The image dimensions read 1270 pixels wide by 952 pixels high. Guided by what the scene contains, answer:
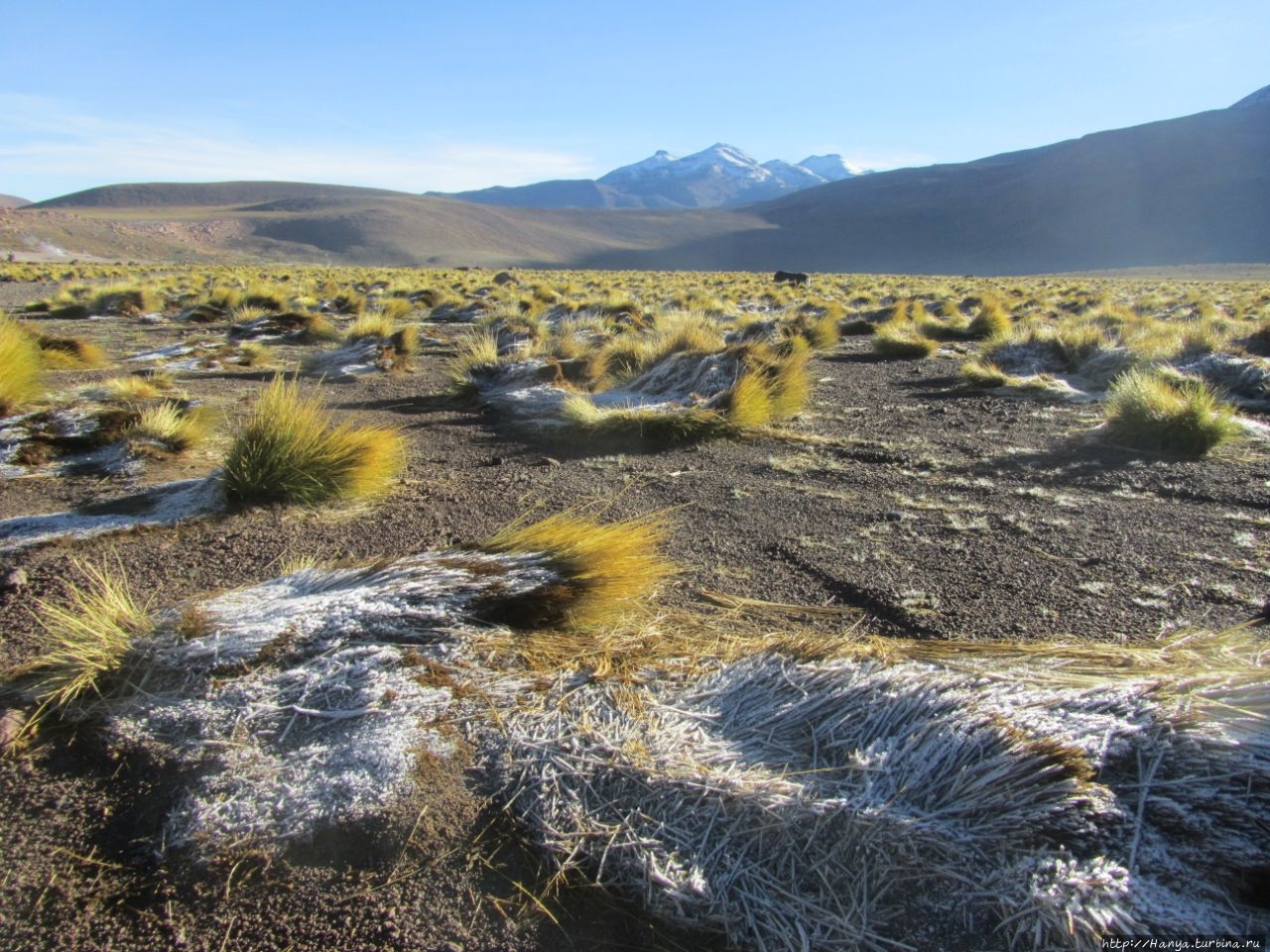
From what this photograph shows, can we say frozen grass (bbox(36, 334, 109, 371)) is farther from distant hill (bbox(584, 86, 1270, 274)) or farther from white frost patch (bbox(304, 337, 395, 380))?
distant hill (bbox(584, 86, 1270, 274))

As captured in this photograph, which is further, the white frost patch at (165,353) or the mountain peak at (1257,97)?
the mountain peak at (1257,97)

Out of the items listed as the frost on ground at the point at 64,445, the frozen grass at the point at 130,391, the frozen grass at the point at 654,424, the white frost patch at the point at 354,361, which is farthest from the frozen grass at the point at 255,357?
the frozen grass at the point at 654,424

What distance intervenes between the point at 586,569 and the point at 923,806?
129cm

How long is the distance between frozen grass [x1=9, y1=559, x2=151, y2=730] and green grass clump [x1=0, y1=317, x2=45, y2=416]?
4.28 m

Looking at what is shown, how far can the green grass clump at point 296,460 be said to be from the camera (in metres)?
4.14

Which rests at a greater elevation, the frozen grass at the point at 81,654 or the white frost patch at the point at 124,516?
the frozen grass at the point at 81,654

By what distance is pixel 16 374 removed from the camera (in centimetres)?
594

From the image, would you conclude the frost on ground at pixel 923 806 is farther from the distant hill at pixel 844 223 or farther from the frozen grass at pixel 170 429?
the distant hill at pixel 844 223

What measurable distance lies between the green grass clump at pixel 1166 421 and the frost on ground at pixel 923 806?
4084 millimetres

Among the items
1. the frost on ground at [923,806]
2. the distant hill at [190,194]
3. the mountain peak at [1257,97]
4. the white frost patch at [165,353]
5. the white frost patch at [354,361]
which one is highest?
the mountain peak at [1257,97]

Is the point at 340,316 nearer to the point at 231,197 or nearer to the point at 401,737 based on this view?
the point at 401,737

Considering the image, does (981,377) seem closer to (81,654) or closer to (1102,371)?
(1102,371)

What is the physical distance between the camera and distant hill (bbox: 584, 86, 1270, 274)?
268 ft

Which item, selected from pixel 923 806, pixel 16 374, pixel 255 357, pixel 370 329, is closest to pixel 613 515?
pixel 923 806
